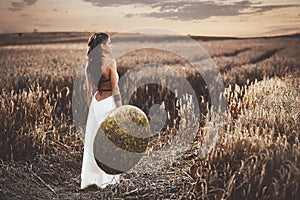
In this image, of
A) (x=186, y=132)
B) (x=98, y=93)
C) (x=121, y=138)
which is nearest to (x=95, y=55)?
(x=98, y=93)

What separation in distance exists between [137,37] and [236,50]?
2.90ft

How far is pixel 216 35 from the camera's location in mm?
2961

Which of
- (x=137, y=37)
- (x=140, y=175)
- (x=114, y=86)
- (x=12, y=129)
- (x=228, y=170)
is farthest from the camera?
(x=137, y=37)

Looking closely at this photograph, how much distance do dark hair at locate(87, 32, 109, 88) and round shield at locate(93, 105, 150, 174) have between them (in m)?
0.26

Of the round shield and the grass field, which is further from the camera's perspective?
the round shield

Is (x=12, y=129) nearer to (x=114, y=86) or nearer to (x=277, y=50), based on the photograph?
(x=114, y=86)

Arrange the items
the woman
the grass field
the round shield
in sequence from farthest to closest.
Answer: the woman, the round shield, the grass field

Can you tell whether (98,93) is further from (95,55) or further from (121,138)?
(121,138)

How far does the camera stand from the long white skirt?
233 centimetres

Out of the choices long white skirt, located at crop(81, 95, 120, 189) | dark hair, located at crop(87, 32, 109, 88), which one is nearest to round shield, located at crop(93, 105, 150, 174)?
long white skirt, located at crop(81, 95, 120, 189)

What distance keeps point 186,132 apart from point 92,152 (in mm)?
655

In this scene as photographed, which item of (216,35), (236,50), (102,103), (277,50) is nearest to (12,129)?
(102,103)

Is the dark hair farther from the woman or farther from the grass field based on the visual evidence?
the grass field

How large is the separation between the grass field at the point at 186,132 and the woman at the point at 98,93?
84mm
